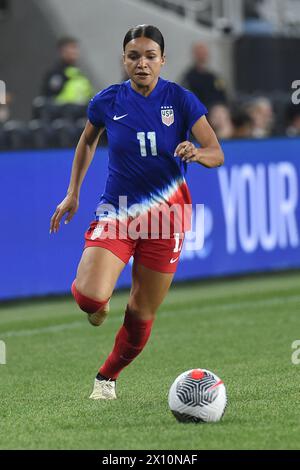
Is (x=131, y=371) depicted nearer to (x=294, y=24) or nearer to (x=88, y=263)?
(x=88, y=263)

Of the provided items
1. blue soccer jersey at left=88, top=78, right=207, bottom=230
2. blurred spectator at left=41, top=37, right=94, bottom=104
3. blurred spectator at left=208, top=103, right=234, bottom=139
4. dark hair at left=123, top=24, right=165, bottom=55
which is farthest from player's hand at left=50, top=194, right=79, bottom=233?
blurred spectator at left=41, top=37, right=94, bottom=104

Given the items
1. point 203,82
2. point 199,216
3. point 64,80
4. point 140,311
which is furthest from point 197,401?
point 203,82

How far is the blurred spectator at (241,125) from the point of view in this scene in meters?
15.8

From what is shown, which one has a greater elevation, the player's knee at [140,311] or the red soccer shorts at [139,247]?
the red soccer shorts at [139,247]

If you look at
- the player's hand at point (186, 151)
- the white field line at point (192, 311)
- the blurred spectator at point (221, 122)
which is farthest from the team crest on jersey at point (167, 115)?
the blurred spectator at point (221, 122)

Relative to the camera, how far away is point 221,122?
50.6ft

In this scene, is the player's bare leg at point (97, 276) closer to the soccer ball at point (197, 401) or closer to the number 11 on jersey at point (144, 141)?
the number 11 on jersey at point (144, 141)

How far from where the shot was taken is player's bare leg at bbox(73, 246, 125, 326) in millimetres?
7586

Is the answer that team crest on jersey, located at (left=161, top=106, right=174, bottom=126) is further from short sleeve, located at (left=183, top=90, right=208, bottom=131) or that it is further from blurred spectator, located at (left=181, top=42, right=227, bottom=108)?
blurred spectator, located at (left=181, top=42, right=227, bottom=108)

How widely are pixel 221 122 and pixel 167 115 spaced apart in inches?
307

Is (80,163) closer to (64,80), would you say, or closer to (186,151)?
(186,151)

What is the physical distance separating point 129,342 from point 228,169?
7320mm

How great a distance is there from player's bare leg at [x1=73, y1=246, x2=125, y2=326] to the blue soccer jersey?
0.32 meters

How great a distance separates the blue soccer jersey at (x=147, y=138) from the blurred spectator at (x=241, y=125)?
7956mm
